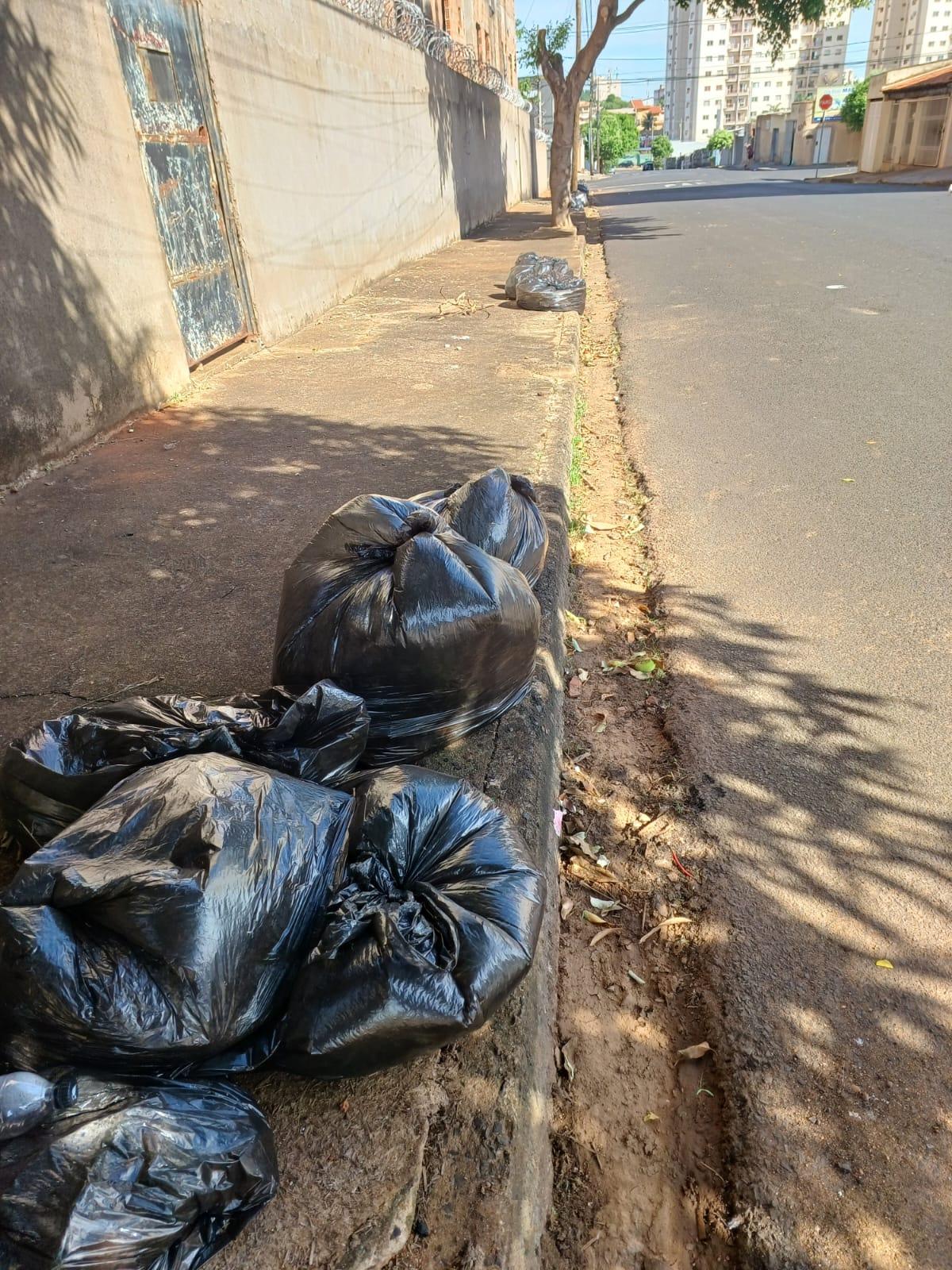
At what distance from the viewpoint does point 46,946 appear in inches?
45.6

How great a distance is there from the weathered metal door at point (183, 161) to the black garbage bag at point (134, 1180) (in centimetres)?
562

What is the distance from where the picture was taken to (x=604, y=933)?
2062 mm

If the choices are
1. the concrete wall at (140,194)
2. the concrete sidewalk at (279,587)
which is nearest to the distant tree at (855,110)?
the concrete wall at (140,194)

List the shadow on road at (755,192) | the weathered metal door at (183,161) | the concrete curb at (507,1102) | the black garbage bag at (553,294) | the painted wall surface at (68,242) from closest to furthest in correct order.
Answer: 1. the concrete curb at (507,1102)
2. the painted wall surface at (68,242)
3. the weathered metal door at (183,161)
4. the black garbage bag at (553,294)
5. the shadow on road at (755,192)

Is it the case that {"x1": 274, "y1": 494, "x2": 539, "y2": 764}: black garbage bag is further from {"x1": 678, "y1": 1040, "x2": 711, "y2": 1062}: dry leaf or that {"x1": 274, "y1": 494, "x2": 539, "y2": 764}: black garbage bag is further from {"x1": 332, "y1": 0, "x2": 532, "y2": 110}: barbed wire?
{"x1": 332, "y1": 0, "x2": 532, "y2": 110}: barbed wire

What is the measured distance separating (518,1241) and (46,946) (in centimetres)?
85

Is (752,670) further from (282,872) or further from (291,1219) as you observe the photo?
(291,1219)

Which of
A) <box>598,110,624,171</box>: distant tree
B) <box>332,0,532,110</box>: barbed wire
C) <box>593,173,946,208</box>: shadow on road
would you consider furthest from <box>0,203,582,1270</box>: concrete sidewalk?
<box>598,110,624,171</box>: distant tree

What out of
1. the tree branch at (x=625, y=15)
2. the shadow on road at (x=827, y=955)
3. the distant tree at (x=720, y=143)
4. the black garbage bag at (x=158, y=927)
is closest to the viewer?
the black garbage bag at (x=158, y=927)

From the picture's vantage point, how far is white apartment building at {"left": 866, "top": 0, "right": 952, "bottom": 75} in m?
74.5

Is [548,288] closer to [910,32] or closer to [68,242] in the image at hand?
[68,242]

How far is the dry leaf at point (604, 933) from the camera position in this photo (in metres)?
2.05

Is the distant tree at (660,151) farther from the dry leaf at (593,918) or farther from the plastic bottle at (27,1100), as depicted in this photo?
the plastic bottle at (27,1100)

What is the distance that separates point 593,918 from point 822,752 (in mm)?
936
